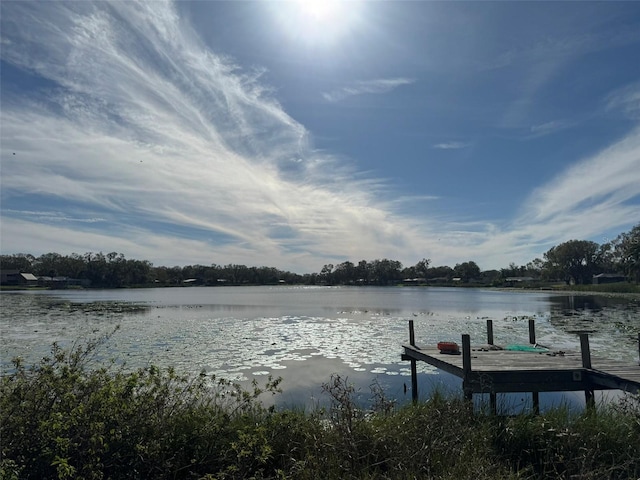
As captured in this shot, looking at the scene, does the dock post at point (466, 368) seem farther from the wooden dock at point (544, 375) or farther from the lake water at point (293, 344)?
the lake water at point (293, 344)

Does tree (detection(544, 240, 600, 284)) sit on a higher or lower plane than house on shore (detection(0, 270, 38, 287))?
higher

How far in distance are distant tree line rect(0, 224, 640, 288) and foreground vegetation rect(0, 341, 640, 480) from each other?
78758mm

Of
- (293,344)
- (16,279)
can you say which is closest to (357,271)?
(16,279)

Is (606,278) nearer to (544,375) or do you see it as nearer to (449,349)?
(449,349)

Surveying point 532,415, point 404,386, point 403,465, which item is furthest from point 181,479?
point 404,386

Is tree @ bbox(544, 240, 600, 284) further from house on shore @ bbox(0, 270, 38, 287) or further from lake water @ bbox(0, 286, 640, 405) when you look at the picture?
house on shore @ bbox(0, 270, 38, 287)

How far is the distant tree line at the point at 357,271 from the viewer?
315 ft

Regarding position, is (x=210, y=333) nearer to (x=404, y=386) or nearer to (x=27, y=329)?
(x=27, y=329)

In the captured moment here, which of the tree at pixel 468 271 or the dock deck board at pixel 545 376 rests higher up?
the tree at pixel 468 271

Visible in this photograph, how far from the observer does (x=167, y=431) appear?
14.0 ft

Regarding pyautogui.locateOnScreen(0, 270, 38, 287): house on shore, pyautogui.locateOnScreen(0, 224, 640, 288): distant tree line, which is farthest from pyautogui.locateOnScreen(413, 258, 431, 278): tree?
pyautogui.locateOnScreen(0, 270, 38, 287): house on shore

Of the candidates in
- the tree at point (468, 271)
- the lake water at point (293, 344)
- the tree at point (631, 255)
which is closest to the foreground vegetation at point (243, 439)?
the lake water at point (293, 344)

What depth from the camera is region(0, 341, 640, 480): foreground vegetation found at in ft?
11.6

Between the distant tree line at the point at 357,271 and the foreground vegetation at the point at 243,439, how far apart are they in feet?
258
